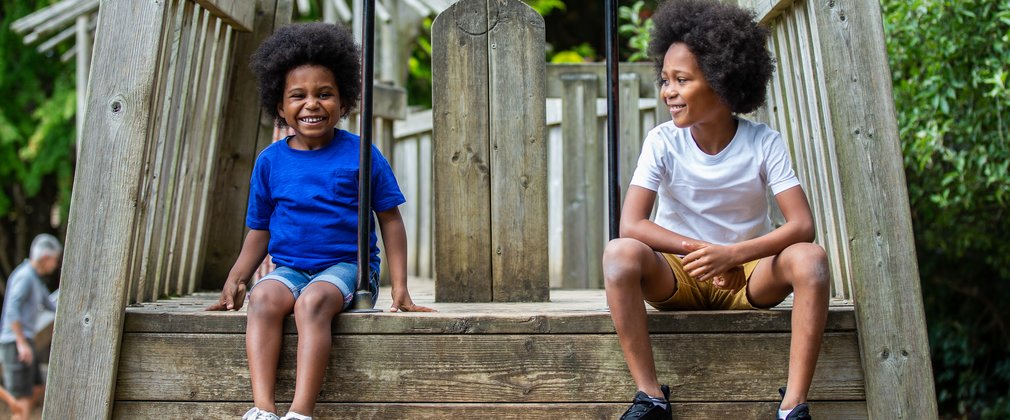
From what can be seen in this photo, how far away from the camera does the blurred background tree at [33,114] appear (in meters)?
9.52

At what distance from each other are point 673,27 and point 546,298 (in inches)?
43.2

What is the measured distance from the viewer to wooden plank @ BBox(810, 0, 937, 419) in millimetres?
2658

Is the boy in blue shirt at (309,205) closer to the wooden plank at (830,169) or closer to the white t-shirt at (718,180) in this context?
the white t-shirt at (718,180)

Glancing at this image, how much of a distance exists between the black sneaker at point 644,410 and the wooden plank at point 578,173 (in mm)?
2564

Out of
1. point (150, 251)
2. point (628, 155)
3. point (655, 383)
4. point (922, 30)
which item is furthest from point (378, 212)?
point (922, 30)

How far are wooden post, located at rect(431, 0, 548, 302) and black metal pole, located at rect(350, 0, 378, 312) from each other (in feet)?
2.31

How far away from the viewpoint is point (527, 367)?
2748mm

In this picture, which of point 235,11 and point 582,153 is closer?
point 235,11

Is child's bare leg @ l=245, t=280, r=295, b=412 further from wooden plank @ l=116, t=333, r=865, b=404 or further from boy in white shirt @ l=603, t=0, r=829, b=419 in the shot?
boy in white shirt @ l=603, t=0, r=829, b=419

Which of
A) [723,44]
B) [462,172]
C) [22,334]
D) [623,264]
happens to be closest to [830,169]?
[723,44]

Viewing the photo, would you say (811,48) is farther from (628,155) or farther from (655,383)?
(628,155)

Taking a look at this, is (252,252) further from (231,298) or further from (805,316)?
(805,316)

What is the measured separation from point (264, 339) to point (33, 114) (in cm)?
811

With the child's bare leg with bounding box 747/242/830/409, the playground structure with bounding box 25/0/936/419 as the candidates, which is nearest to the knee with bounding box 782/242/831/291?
the child's bare leg with bounding box 747/242/830/409
